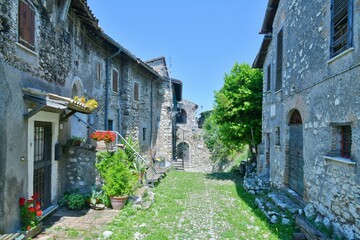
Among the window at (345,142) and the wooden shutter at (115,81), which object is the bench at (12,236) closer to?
the window at (345,142)

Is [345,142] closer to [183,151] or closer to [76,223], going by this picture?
[76,223]

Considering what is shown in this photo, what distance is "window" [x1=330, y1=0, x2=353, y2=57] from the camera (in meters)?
5.27

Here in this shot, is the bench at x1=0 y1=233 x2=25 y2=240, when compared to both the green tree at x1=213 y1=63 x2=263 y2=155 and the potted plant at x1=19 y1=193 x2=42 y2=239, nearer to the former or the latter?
the potted plant at x1=19 y1=193 x2=42 y2=239

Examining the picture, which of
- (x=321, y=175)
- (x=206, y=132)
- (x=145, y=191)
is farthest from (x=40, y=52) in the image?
(x=206, y=132)

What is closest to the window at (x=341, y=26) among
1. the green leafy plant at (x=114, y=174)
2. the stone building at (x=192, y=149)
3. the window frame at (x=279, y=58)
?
the window frame at (x=279, y=58)

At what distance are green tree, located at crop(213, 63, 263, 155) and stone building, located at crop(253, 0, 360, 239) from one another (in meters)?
4.07

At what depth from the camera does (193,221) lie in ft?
24.0

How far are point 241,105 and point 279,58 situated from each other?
473 cm

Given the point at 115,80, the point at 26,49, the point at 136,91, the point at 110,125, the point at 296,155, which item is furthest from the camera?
the point at 136,91

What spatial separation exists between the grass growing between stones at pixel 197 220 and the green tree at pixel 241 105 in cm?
505

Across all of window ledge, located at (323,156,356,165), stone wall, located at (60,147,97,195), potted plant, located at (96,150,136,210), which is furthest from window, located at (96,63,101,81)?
window ledge, located at (323,156,356,165)

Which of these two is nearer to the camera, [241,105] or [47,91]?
[47,91]

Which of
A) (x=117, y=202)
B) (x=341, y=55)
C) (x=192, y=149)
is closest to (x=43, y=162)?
Result: (x=117, y=202)

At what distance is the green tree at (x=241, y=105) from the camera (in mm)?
14727
